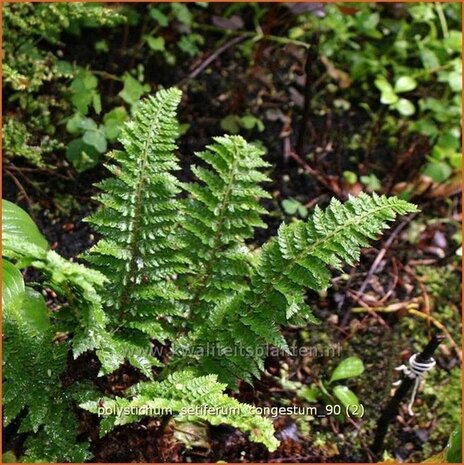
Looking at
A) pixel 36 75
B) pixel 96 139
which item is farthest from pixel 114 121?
pixel 36 75

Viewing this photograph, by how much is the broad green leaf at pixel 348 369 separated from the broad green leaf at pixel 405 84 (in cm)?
143

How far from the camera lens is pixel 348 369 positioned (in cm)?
267

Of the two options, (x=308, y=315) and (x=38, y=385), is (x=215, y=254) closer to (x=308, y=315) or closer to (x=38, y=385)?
(x=308, y=315)

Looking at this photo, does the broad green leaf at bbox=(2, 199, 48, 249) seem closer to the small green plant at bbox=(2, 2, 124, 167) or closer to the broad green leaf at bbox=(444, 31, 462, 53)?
the small green plant at bbox=(2, 2, 124, 167)

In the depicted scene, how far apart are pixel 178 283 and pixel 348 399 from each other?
782 millimetres

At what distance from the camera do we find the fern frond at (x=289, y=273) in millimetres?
2018

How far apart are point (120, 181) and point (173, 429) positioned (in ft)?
2.77

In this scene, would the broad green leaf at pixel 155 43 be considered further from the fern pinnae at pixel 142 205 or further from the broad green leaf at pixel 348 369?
the broad green leaf at pixel 348 369

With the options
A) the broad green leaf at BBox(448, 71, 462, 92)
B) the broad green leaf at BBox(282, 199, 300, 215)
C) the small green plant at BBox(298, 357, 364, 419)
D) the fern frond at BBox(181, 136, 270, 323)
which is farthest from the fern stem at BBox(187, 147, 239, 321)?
the broad green leaf at BBox(448, 71, 462, 92)

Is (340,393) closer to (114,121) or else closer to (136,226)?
(136,226)

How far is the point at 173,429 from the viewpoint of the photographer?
7.79ft

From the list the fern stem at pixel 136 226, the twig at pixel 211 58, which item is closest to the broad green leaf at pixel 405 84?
the twig at pixel 211 58

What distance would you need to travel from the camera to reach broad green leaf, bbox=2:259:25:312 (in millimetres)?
2021

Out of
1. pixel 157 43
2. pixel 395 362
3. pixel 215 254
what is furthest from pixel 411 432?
pixel 157 43
